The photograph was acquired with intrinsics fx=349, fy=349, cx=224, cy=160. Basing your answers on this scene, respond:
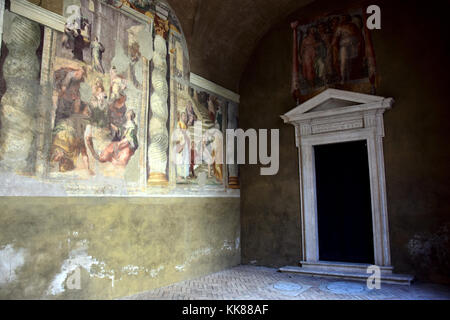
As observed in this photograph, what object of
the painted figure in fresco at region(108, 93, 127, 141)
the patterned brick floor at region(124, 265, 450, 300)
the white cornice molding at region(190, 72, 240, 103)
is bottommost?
the patterned brick floor at region(124, 265, 450, 300)

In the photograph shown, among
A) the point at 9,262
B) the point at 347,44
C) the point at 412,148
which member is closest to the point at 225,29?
the point at 347,44

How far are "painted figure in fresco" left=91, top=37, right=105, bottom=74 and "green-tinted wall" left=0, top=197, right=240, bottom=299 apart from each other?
2213 millimetres

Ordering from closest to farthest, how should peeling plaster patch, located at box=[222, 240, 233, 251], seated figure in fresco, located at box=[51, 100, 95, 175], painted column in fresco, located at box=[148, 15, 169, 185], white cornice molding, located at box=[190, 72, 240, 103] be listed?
1. seated figure in fresco, located at box=[51, 100, 95, 175]
2. painted column in fresco, located at box=[148, 15, 169, 185]
3. white cornice molding, located at box=[190, 72, 240, 103]
4. peeling plaster patch, located at box=[222, 240, 233, 251]

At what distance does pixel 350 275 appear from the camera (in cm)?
686

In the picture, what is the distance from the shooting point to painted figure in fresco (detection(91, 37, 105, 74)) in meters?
5.85

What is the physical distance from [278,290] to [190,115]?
13.2 feet

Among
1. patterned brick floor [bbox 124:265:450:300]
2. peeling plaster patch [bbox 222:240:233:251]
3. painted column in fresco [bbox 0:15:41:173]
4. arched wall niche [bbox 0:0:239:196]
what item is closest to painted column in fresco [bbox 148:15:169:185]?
arched wall niche [bbox 0:0:239:196]

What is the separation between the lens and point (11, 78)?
15.6 feet

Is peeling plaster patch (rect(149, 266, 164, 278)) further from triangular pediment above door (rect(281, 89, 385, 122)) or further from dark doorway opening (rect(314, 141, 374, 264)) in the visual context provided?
triangular pediment above door (rect(281, 89, 385, 122))

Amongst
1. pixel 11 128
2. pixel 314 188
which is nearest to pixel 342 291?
pixel 314 188

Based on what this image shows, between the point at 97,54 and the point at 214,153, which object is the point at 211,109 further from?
the point at 97,54

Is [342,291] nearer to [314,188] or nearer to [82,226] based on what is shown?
[314,188]

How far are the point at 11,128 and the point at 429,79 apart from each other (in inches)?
288

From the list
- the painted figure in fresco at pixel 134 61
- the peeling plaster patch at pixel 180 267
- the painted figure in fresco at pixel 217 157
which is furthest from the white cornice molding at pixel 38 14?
the peeling plaster patch at pixel 180 267
